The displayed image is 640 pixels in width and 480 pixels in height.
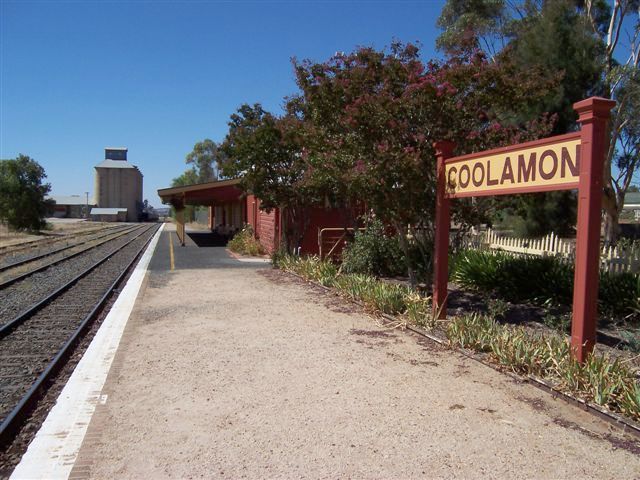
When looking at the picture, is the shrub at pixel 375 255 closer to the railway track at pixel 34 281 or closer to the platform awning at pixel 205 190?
the railway track at pixel 34 281

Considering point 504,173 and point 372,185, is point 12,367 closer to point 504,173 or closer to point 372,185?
point 372,185

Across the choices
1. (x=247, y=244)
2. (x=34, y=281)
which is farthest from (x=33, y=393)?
(x=247, y=244)

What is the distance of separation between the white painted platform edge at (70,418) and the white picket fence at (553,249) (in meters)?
7.92

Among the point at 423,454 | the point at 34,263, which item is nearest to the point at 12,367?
the point at 423,454

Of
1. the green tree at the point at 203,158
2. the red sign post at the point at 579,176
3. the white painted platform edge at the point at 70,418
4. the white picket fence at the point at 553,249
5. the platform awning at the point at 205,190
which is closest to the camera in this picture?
the white painted platform edge at the point at 70,418

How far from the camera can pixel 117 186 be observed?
114 m

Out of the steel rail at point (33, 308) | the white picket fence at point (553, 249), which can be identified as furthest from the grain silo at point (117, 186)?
the white picket fence at point (553, 249)

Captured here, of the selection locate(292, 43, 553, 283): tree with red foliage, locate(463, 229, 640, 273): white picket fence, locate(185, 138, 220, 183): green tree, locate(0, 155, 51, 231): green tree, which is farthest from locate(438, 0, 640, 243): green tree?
locate(185, 138, 220, 183): green tree

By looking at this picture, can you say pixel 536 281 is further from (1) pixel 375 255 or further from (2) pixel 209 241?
(2) pixel 209 241

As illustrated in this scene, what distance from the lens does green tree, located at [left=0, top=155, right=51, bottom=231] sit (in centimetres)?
4256

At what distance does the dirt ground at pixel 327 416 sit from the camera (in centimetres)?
363

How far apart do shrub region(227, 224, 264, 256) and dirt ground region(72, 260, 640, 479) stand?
13.1 meters

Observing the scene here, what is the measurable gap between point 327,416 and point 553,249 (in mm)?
10475

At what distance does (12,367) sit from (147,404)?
8.06 ft
